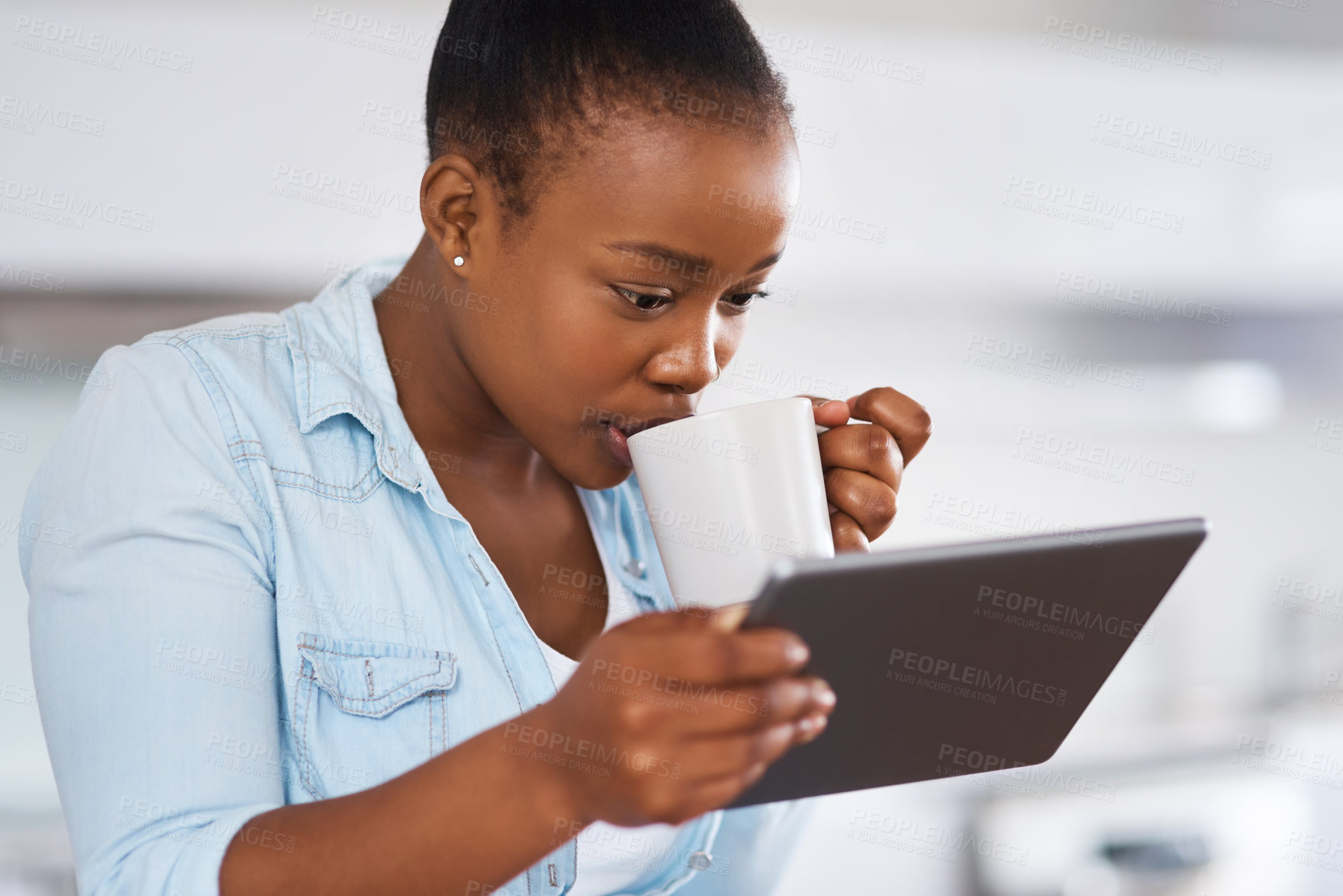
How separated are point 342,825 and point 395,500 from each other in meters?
0.36

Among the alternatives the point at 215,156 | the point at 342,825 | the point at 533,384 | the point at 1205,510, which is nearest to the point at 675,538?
the point at 533,384

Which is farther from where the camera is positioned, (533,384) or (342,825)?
(533,384)

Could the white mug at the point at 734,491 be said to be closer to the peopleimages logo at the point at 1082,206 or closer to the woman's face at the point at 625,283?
the woman's face at the point at 625,283

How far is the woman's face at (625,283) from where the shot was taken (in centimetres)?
79

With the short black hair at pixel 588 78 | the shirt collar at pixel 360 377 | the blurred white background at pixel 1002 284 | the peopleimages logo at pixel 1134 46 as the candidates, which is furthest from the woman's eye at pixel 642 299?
the peopleimages logo at pixel 1134 46

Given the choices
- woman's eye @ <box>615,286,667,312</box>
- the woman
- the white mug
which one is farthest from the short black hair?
the white mug

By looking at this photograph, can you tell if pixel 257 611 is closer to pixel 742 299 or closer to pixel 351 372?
pixel 351 372

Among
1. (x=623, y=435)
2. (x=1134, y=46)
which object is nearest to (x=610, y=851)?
(x=623, y=435)

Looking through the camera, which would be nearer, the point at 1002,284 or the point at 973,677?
the point at 973,677

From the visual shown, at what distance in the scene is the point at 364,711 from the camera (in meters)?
0.82

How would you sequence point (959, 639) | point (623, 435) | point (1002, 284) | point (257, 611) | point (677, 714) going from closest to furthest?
point (677, 714), point (959, 639), point (257, 611), point (623, 435), point (1002, 284)

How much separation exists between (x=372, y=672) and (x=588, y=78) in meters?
0.50

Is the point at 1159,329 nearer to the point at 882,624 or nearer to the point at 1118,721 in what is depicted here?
the point at 1118,721

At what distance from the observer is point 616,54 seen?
814 mm
